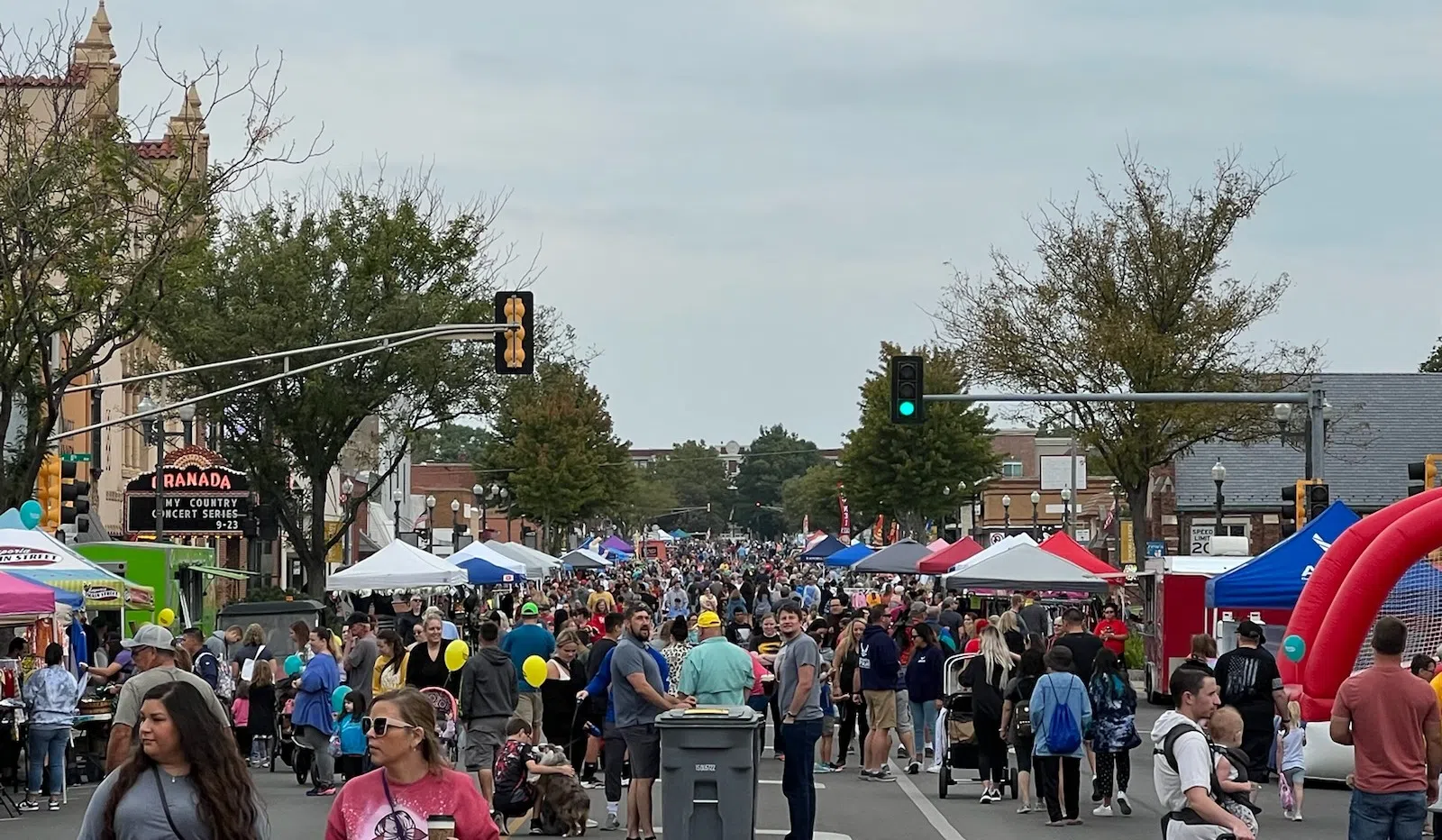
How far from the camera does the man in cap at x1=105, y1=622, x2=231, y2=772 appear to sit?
9.52 meters

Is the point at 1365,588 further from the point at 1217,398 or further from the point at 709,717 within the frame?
the point at 1217,398

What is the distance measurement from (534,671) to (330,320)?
25.6 metres

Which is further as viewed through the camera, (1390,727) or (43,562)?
(43,562)

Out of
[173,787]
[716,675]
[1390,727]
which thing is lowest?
[716,675]

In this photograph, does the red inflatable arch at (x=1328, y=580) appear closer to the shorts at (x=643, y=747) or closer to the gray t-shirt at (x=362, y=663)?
the shorts at (x=643, y=747)

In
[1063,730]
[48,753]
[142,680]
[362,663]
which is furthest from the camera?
[362,663]

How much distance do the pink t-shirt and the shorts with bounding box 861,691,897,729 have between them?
14172mm

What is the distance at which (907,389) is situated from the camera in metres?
27.4

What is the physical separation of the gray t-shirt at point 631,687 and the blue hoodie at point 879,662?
5823 millimetres

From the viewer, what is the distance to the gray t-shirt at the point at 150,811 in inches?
234

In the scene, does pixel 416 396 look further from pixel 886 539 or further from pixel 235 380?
pixel 886 539

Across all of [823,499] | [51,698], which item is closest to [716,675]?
[51,698]

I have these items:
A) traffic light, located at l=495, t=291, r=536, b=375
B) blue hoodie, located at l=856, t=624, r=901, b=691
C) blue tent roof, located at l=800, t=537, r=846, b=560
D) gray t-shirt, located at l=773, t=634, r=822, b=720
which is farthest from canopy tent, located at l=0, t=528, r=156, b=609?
blue tent roof, located at l=800, t=537, r=846, b=560

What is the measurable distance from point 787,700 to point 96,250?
632 inches
